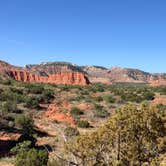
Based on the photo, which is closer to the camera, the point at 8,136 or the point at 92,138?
the point at 92,138

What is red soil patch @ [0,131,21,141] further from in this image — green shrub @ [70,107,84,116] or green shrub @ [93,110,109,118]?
green shrub @ [93,110,109,118]

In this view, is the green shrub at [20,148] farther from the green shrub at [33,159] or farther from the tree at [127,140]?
the tree at [127,140]

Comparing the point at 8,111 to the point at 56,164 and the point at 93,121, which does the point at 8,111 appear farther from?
the point at 56,164

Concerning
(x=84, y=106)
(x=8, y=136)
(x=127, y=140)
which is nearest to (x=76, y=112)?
(x=84, y=106)

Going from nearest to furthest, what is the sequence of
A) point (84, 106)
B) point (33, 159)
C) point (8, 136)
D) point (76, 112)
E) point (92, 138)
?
point (92, 138) → point (33, 159) → point (8, 136) → point (76, 112) → point (84, 106)

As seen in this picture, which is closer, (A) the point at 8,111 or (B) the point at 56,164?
(B) the point at 56,164

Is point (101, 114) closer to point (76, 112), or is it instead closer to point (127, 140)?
point (76, 112)

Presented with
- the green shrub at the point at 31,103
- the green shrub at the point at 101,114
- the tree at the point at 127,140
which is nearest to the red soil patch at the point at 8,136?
the tree at the point at 127,140

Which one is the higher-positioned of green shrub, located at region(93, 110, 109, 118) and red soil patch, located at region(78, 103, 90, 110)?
red soil patch, located at region(78, 103, 90, 110)

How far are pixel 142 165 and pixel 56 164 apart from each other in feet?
22.9

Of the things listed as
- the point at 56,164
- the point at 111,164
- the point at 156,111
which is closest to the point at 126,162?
the point at 111,164

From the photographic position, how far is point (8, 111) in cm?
3209

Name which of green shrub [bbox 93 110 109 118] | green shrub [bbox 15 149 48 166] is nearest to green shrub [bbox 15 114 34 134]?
green shrub [bbox 15 149 48 166]

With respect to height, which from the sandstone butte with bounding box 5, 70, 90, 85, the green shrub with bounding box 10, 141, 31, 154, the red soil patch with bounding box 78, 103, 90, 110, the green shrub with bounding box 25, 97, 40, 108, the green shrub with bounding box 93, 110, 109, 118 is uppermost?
the sandstone butte with bounding box 5, 70, 90, 85
